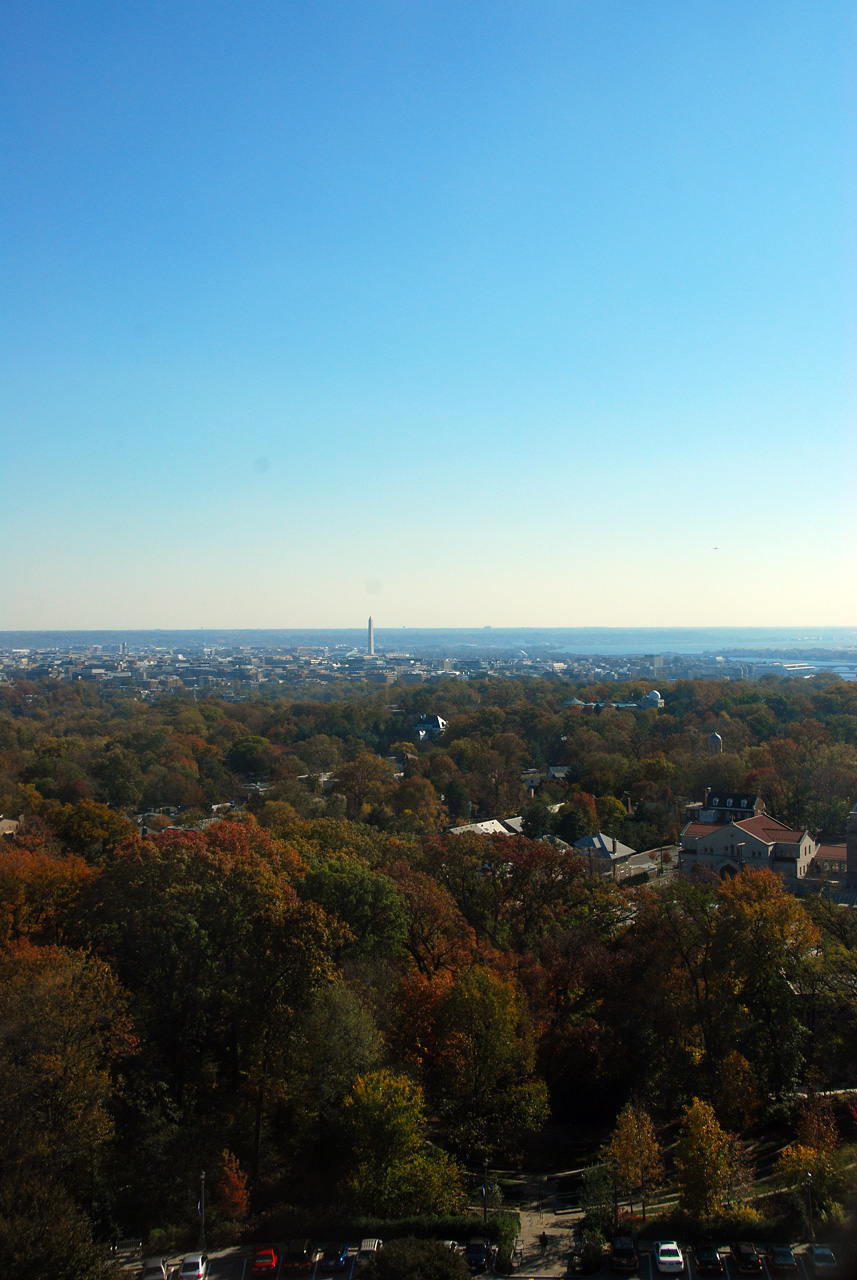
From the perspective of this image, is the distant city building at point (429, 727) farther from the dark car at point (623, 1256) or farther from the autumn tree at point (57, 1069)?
the dark car at point (623, 1256)

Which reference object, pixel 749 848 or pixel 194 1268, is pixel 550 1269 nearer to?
pixel 194 1268

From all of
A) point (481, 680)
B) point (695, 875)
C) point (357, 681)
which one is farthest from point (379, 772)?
point (357, 681)

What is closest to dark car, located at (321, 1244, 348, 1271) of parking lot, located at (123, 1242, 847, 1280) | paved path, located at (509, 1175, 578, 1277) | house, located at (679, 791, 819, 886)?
parking lot, located at (123, 1242, 847, 1280)

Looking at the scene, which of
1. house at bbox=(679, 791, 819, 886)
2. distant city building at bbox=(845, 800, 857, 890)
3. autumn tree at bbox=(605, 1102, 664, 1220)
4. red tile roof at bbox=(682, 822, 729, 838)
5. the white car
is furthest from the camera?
red tile roof at bbox=(682, 822, 729, 838)

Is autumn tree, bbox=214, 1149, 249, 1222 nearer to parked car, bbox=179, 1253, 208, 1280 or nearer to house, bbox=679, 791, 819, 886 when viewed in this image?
parked car, bbox=179, 1253, 208, 1280

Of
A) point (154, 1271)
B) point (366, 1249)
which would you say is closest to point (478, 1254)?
point (366, 1249)

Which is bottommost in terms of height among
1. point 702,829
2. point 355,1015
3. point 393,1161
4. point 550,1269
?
point 550,1269

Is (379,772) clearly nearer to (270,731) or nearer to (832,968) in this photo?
(270,731)
